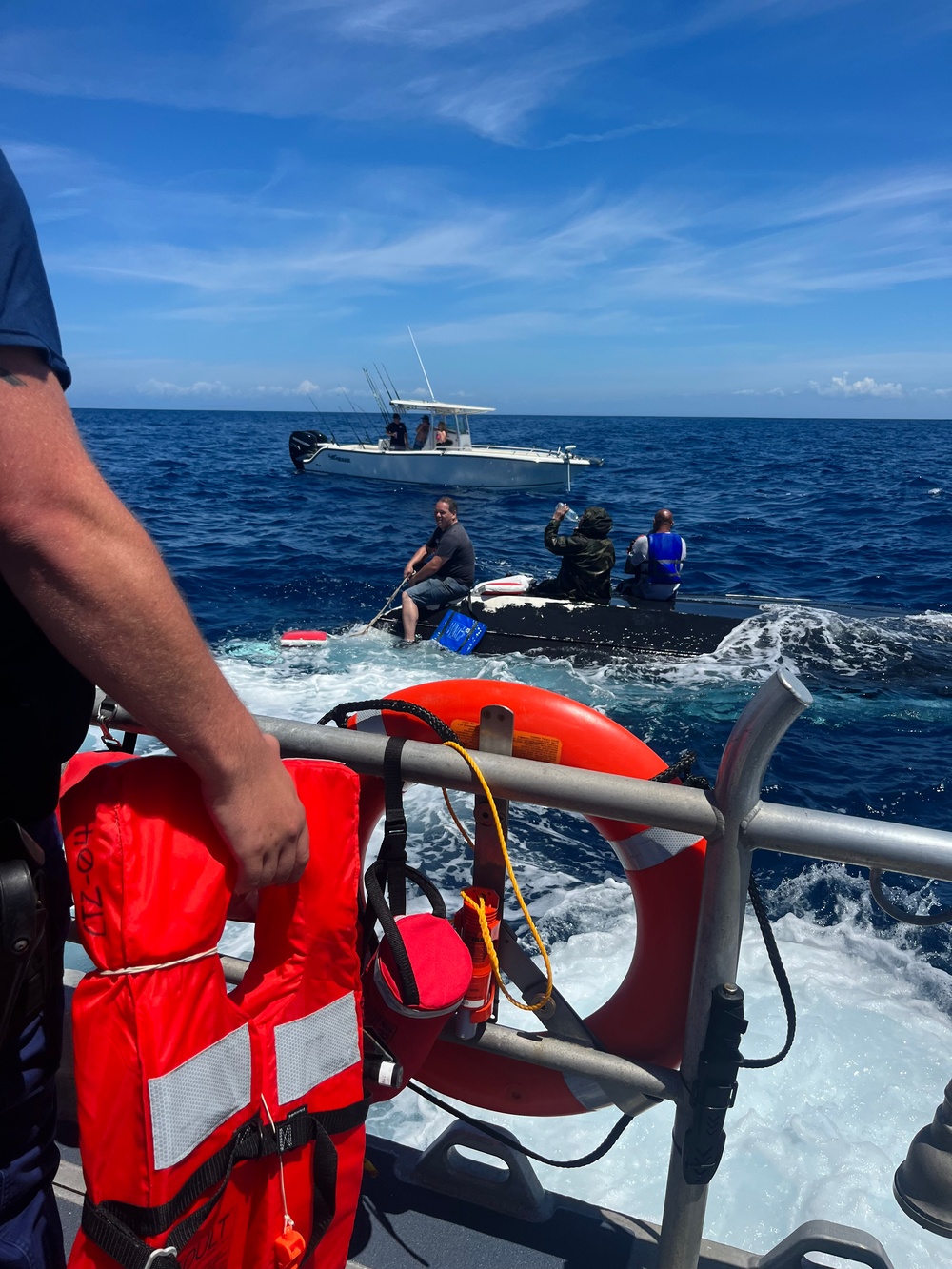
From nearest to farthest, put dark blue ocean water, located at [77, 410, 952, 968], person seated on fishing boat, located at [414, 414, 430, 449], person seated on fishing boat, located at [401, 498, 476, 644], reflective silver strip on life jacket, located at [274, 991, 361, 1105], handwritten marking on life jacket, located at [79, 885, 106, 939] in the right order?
handwritten marking on life jacket, located at [79, 885, 106, 939] < reflective silver strip on life jacket, located at [274, 991, 361, 1105] < dark blue ocean water, located at [77, 410, 952, 968] < person seated on fishing boat, located at [401, 498, 476, 644] < person seated on fishing boat, located at [414, 414, 430, 449]

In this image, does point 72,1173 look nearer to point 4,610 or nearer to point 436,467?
point 4,610

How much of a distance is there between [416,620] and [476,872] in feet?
28.0

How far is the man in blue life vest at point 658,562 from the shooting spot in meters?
10.4

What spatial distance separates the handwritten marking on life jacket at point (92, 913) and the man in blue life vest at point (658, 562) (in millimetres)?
9681

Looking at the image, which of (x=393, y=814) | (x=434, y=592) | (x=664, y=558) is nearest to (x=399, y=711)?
(x=393, y=814)

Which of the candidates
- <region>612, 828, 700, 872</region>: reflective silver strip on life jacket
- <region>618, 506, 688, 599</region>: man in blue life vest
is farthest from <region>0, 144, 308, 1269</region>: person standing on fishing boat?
<region>618, 506, 688, 599</region>: man in blue life vest

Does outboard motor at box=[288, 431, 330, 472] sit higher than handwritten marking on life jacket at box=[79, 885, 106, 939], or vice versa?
outboard motor at box=[288, 431, 330, 472]

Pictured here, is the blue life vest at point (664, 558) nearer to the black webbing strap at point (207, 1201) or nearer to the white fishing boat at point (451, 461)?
the black webbing strap at point (207, 1201)

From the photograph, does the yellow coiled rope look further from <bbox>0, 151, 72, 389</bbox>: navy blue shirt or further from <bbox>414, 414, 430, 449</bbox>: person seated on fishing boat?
<bbox>414, 414, 430, 449</bbox>: person seated on fishing boat

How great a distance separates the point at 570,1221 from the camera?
177 cm

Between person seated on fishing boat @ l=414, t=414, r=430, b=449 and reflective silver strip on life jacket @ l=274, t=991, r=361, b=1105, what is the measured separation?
2680 centimetres

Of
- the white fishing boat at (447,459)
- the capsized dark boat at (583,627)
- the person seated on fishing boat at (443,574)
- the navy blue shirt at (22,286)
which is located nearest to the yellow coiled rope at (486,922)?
the navy blue shirt at (22,286)

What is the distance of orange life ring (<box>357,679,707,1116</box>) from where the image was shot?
1.58 m

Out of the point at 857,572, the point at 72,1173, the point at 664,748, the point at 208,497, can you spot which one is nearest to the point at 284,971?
the point at 72,1173
